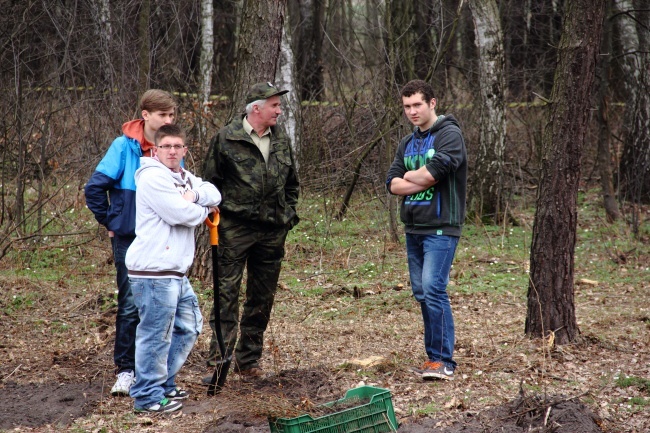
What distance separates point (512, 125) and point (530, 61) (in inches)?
302

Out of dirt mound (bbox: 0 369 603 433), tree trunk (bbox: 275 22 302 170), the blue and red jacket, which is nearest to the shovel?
dirt mound (bbox: 0 369 603 433)

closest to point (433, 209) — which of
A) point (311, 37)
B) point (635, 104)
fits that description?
point (635, 104)

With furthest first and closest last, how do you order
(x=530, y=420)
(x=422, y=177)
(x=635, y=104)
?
(x=635, y=104) → (x=422, y=177) → (x=530, y=420)

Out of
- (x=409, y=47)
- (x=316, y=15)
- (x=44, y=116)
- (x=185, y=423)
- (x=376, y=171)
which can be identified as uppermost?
(x=316, y=15)

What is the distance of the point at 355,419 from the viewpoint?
4387 millimetres

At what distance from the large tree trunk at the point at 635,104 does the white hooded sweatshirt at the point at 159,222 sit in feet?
34.6

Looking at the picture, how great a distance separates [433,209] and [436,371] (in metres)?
1.20

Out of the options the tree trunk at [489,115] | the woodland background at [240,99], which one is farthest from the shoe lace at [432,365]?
the tree trunk at [489,115]

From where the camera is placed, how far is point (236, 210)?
5.65 metres

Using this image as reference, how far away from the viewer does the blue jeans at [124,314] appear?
5.51 metres

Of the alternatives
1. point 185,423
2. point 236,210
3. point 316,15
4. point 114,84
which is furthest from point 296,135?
point 316,15

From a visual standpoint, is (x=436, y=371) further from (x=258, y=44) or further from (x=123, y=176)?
(x=258, y=44)

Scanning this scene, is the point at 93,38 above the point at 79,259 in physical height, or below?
above

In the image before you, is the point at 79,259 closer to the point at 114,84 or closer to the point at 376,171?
the point at 114,84
